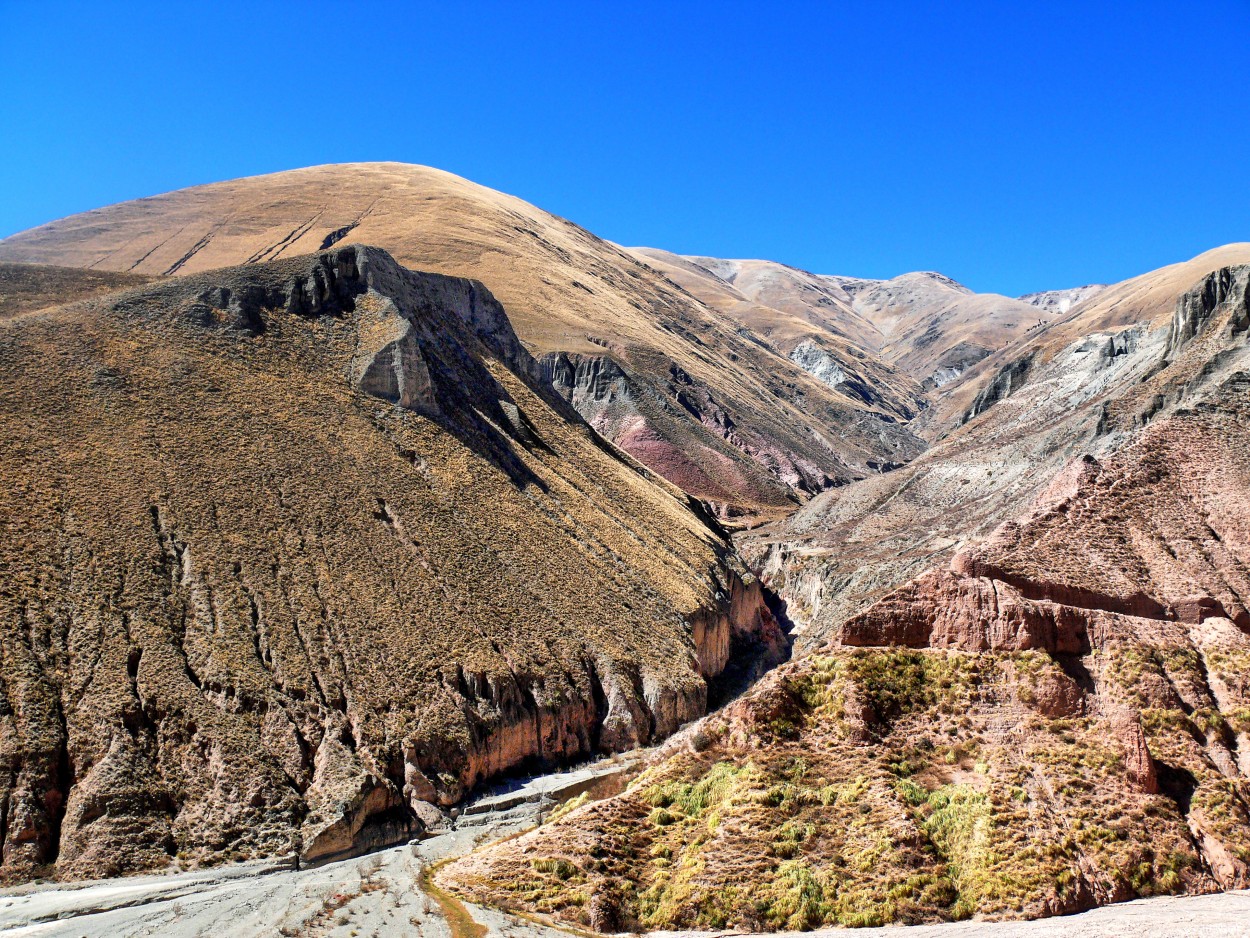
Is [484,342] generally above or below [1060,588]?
above

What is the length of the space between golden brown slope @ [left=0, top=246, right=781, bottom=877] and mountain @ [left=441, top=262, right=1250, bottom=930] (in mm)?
11141

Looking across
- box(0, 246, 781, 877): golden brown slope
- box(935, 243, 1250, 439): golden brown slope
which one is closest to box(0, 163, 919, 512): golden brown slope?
box(935, 243, 1250, 439): golden brown slope

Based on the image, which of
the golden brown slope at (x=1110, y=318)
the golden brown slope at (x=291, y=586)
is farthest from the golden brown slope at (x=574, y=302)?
the golden brown slope at (x=291, y=586)

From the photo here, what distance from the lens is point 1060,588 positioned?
733 inches

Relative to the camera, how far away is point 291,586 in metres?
32.1

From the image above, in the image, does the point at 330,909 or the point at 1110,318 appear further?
the point at 1110,318

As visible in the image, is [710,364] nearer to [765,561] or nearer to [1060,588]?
[765,561]

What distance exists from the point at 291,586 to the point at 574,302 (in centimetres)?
9932

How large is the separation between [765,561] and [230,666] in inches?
2085

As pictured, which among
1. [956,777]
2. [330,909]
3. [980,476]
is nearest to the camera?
[956,777]

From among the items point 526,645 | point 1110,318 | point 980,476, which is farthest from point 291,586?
point 1110,318

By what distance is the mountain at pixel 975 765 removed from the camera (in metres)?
14.6

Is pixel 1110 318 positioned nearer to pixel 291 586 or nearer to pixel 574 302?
pixel 574 302

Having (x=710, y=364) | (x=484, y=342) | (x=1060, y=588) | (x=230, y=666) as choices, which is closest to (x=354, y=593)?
(x=230, y=666)
